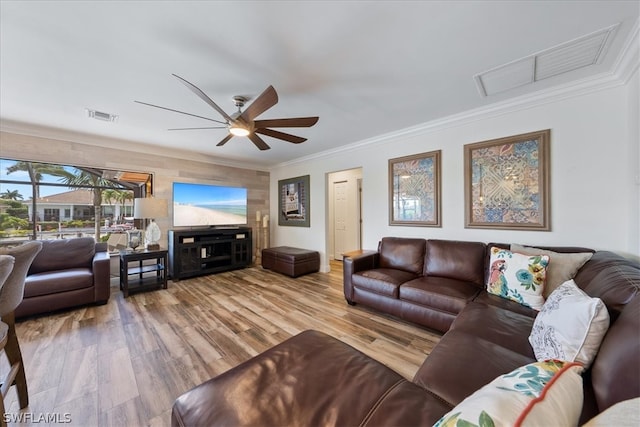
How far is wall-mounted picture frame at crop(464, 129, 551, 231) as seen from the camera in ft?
7.90

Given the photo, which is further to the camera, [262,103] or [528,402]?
[262,103]

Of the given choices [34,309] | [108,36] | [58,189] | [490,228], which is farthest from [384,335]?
[58,189]

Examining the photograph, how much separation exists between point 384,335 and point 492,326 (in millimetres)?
1006

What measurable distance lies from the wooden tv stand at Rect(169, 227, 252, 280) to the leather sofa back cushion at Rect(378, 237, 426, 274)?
2979mm

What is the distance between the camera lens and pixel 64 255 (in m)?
3.10

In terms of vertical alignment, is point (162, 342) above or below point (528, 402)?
below

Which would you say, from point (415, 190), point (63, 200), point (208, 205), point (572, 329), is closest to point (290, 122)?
point (415, 190)

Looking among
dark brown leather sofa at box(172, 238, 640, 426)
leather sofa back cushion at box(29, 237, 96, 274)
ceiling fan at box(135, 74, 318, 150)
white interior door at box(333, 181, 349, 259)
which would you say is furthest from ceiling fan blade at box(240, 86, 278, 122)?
white interior door at box(333, 181, 349, 259)

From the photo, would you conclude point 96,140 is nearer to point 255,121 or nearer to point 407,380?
point 255,121

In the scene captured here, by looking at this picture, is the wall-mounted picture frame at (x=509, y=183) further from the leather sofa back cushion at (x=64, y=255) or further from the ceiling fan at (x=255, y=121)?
the leather sofa back cushion at (x=64, y=255)

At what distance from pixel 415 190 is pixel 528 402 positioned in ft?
9.97

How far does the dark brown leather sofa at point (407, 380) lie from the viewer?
2.70ft

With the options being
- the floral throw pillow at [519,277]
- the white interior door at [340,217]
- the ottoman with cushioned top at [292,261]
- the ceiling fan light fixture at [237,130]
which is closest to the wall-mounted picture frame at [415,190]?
the floral throw pillow at [519,277]

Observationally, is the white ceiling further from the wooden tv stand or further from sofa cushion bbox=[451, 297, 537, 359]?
the wooden tv stand
